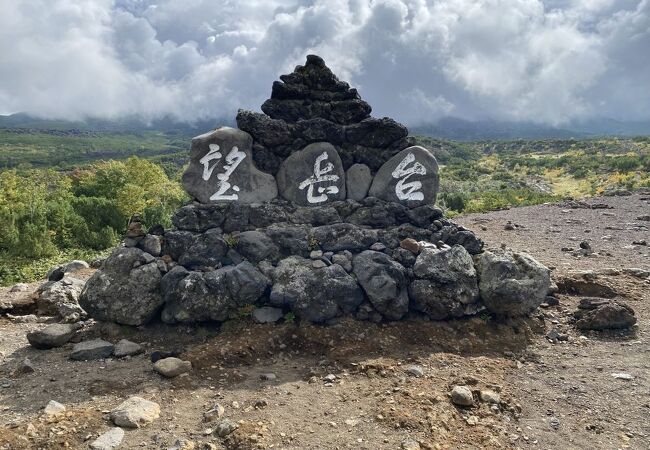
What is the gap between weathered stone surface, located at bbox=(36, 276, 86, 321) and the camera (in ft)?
31.2

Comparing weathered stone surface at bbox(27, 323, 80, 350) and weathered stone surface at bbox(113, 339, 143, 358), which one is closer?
weathered stone surface at bbox(113, 339, 143, 358)

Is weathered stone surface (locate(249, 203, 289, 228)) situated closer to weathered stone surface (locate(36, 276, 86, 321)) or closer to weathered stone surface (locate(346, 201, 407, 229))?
weathered stone surface (locate(346, 201, 407, 229))

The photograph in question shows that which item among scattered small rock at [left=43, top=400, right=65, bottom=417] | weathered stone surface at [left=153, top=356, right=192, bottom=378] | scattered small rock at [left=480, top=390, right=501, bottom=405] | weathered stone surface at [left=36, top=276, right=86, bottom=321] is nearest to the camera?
scattered small rock at [left=43, top=400, right=65, bottom=417]

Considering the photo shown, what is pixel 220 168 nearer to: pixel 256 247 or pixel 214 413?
pixel 256 247

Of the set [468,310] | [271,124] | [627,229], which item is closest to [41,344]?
[271,124]

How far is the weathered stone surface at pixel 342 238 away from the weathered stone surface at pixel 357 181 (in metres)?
1.17

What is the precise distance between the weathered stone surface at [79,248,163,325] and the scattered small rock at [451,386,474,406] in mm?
5510

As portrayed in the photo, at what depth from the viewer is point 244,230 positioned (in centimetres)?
969

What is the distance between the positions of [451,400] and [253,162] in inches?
247

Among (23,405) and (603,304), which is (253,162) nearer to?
(23,405)

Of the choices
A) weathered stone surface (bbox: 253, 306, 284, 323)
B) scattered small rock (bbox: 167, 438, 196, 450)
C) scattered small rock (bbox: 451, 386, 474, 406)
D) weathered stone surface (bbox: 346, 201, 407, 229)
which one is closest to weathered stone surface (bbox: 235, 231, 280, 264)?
weathered stone surface (bbox: 253, 306, 284, 323)

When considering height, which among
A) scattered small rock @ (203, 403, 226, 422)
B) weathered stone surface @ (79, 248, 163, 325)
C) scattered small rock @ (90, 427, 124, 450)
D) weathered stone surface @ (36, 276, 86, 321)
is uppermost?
weathered stone surface @ (79, 248, 163, 325)

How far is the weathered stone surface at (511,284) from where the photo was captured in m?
8.65

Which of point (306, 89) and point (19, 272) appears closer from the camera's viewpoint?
point (306, 89)
